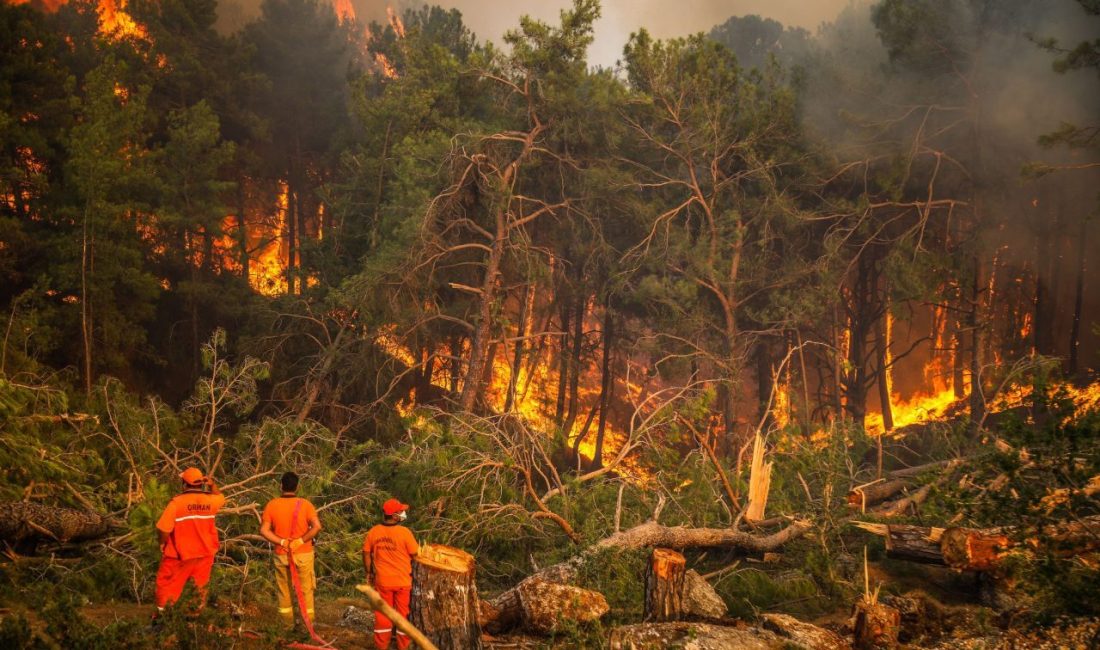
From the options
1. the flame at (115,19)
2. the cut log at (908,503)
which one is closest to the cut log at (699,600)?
the cut log at (908,503)

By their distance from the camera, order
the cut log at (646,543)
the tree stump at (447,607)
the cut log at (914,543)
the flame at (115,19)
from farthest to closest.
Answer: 1. the flame at (115,19)
2. the cut log at (914,543)
3. the cut log at (646,543)
4. the tree stump at (447,607)

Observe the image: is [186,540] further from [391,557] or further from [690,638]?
[690,638]

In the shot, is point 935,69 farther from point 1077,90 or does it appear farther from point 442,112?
point 442,112

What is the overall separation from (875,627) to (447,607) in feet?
12.0

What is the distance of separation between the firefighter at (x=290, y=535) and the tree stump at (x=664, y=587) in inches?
117

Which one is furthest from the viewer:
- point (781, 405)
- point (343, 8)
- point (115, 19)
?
point (343, 8)

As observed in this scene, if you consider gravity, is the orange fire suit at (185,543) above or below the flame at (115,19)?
below

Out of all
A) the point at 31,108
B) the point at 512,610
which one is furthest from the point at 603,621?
the point at 31,108

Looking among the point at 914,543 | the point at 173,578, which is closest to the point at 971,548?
the point at 914,543

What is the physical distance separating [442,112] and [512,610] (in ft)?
52.0

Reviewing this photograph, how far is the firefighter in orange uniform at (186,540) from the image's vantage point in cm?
670

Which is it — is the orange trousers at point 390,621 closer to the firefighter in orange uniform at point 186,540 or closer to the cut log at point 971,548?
the firefighter in orange uniform at point 186,540

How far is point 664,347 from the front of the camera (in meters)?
22.0

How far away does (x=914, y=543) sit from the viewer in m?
8.49
